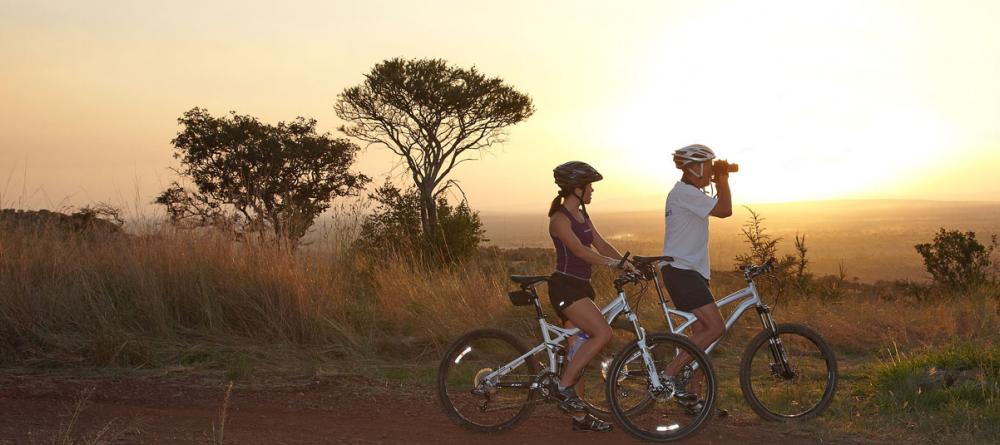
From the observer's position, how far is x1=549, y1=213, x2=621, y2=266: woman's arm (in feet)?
19.1

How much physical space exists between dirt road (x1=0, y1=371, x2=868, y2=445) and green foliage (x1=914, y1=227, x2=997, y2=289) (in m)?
14.2

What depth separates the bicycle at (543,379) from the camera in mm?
5965

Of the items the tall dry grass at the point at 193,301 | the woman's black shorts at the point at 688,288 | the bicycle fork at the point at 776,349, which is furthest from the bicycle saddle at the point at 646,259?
the tall dry grass at the point at 193,301

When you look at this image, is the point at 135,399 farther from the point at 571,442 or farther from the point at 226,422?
the point at 571,442

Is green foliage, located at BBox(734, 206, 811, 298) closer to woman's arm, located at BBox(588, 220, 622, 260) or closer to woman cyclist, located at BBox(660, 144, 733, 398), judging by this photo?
woman cyclist, located at BBox(660, 144, 733, 398)

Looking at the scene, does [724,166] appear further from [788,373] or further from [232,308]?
[232,308]

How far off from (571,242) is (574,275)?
272 millimetres

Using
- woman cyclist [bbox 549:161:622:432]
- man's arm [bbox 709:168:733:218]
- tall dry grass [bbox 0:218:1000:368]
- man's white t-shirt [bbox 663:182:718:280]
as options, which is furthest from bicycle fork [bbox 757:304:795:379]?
tall dry grass [bbox 0:218:1000:368]

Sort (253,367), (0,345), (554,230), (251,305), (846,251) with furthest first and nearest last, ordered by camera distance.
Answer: (846,251) < (251,305) < (0,345) < (253,367) < (554,230)

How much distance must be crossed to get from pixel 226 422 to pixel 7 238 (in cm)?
664

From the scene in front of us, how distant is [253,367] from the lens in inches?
352

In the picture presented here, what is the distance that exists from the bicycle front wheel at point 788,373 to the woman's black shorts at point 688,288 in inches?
18.9

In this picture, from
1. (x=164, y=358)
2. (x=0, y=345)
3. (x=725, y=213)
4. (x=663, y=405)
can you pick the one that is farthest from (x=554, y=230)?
(x=0, y=345)

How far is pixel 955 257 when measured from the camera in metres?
19.2
